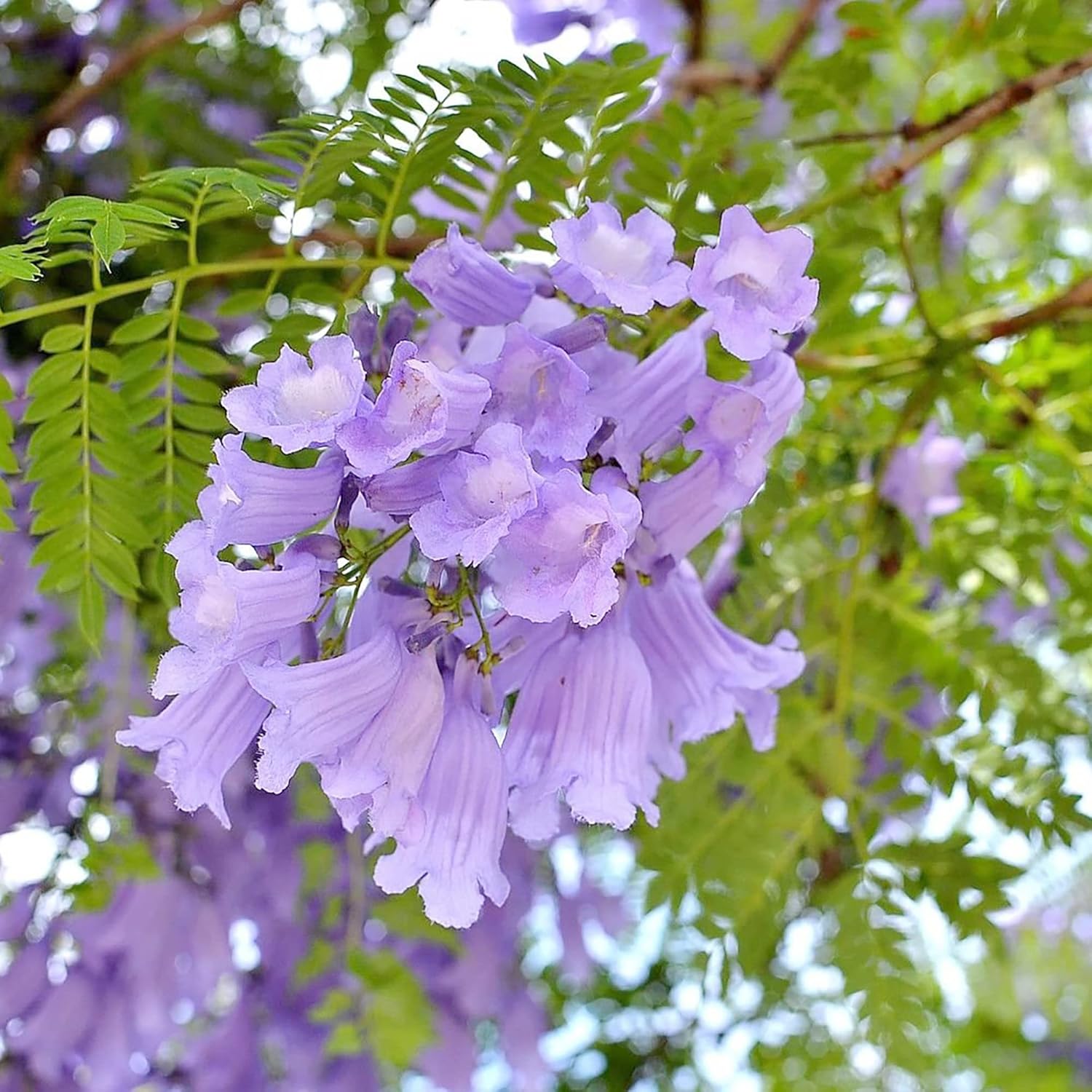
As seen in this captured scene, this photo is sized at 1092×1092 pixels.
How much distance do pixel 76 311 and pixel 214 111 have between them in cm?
53

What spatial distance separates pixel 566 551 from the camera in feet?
1.15

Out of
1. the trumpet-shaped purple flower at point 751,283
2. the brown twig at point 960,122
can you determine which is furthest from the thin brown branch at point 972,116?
the trumpet-shaped purple flower at point 751,283

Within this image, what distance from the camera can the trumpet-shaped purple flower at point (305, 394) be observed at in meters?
0.35

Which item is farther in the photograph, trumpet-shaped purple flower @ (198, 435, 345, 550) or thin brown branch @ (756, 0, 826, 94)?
thin brown branch @ (756, 0, 826, 94)

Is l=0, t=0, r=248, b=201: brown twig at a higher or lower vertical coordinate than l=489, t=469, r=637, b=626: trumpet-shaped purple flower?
lower

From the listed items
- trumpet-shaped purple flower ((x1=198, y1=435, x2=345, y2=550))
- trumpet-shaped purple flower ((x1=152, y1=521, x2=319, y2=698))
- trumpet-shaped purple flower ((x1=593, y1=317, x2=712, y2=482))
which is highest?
trumpet-shaped purple flower ((x1=593, y1=317, x2=712, y2=482))

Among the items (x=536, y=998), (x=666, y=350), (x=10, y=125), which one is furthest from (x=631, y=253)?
(x=536, y=998)

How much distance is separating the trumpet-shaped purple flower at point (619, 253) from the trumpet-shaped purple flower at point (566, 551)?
68 mm

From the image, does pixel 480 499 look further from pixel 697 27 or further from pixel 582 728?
pixel 697 27

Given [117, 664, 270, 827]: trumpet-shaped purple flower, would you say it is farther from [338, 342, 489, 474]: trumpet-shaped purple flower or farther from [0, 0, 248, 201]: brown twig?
[0, 0, 248, 201]: brown twig

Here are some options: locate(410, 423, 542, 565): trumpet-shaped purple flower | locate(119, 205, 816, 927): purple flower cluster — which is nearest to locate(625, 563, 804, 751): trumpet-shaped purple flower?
locate(119, 205, 816, 927): purple flower cluster

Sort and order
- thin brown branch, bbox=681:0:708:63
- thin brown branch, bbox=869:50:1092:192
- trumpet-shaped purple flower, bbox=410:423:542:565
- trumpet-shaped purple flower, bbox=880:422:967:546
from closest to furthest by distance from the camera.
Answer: trumpet-shaped purple flower, bbox=410:423:542:565
thin brown branch, bbox=869:50:1092:192
trumpet-shaped purple flower, bbox=880:422:967:546
thin brown branch, bbox=681:0:708:63

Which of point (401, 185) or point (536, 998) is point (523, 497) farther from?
point (536, 998)

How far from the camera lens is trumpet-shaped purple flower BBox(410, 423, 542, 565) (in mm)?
Answer: 338
